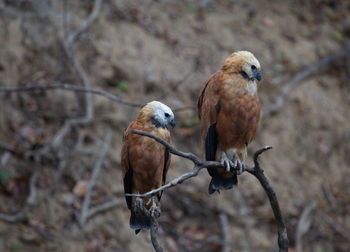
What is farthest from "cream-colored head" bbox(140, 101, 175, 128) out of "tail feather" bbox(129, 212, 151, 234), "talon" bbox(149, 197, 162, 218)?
"tail feather" bbox(129, 212, 151, 234)

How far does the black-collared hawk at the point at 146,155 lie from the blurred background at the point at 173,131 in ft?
6.75

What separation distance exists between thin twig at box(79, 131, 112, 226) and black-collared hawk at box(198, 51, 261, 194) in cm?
280

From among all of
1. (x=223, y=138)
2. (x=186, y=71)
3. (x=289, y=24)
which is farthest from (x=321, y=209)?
(x=223, y=138)

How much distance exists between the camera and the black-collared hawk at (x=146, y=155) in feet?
14.9

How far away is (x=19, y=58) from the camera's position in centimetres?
777

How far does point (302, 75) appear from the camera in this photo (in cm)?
970

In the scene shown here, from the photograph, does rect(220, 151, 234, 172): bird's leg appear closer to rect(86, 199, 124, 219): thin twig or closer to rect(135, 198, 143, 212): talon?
rect(135, 198, 143, 212): talon

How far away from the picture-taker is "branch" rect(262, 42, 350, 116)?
902 centimetres

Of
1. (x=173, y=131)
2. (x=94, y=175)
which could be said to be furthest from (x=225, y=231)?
(x=94, y=175)

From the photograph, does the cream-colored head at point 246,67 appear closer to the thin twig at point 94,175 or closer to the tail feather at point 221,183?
the tail feather at point 221,183

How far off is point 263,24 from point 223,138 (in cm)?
611

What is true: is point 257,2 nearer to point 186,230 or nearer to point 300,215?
point 300,215

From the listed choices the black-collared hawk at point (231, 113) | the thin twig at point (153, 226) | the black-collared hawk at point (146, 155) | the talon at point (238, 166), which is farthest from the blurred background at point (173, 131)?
the thin twig at point (153, 226)

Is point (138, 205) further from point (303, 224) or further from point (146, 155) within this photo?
point (303, 224)
